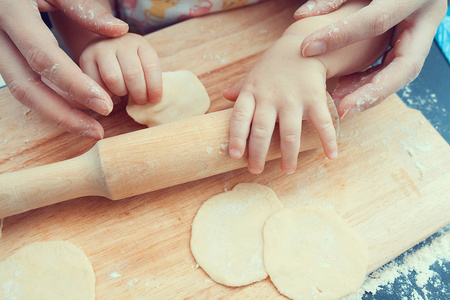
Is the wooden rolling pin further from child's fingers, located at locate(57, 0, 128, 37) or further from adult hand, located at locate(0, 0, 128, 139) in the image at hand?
child's fingers, located at locate(57, 0, 128, 37)

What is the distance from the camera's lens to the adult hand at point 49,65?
0.96 m

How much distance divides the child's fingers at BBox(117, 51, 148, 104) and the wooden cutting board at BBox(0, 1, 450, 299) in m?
0.15

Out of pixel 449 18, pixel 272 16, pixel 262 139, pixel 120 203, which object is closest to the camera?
pixel 262 139

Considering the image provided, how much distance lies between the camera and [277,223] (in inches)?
38.7

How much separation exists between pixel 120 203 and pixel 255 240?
39cm

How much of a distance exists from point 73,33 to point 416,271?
1.33 m

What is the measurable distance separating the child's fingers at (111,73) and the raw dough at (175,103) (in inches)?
2.8

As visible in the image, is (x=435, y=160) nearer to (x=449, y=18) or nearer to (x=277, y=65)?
(x=277, y=65)

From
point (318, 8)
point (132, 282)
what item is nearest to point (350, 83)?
point (318, 8)

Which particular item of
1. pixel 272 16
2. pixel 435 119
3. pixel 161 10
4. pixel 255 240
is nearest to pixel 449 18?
pixel 435 119

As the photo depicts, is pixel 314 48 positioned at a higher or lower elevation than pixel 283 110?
higher

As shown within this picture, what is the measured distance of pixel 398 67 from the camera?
1065mm

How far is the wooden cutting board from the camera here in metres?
0.95

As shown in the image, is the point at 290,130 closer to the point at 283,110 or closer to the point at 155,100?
the point at 283,110
